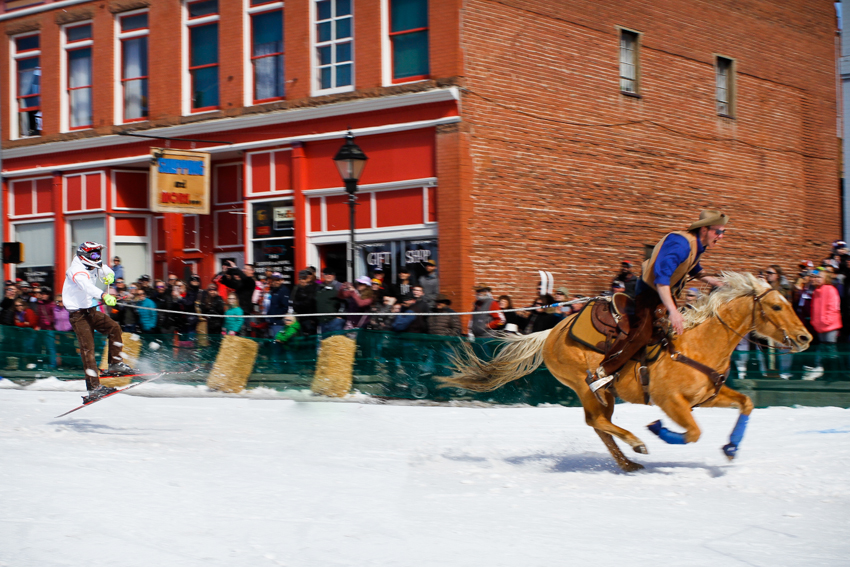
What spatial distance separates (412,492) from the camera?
24.9ft

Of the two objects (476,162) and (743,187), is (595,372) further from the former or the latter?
(743,187)

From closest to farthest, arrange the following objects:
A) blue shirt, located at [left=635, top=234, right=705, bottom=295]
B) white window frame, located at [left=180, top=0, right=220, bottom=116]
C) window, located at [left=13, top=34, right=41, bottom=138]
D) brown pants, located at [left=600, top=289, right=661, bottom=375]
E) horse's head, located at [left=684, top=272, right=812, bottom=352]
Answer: blue shirt, located at [left=635, top=234, right=705, bottom=295], horse's head, located at [left=684, top=272, right=812, bottom=352], brown pants, located at [left=600, top=289, right=661, bottom=375], white window frame, located at [left=180, top=0, right=220, bottom=116], window, located at [left=13, top=34, right=41, bottom=138]

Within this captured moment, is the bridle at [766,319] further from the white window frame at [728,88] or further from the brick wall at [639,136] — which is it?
the white window frame at [728,88]

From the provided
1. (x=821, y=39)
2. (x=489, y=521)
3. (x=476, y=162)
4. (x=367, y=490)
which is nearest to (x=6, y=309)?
(x=476, y=162)

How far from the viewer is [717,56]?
23.0 m

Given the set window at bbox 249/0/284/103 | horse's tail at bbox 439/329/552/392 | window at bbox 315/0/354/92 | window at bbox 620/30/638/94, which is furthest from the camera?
window at bbox 620/30/638/94

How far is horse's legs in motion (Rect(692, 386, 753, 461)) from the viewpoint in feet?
25.9

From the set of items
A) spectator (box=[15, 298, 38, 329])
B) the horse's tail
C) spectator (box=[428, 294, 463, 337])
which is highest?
spectator (box=[15, 298, 38, 329])

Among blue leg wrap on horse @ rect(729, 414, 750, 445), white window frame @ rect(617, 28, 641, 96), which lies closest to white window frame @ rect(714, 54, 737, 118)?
white window frame @ rect(617, 28, 641, 96)

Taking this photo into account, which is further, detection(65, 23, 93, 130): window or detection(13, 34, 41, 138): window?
detection(13, 34, 41, 138): window

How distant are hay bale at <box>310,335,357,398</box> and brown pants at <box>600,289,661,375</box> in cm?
615

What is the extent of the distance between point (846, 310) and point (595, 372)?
6.20 m

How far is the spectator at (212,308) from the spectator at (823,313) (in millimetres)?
9246

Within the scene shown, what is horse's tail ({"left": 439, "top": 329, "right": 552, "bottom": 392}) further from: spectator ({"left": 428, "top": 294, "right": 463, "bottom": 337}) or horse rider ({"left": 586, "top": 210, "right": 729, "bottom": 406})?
spectator ({"left": 428, "top": 294, "right": 463, "bottom": 337})
